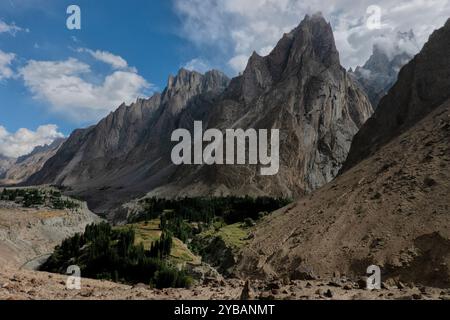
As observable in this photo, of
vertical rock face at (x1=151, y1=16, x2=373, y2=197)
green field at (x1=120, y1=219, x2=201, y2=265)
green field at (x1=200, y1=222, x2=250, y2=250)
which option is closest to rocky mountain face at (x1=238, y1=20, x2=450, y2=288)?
green field at (x1=200, y1=222, x2=250, y2=250)

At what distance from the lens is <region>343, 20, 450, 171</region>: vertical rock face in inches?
2275

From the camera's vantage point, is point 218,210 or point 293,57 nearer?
point 218,210

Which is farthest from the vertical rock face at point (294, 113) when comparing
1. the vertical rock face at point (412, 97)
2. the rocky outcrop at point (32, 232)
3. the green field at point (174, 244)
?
the vertical rock face at point (412, 97)

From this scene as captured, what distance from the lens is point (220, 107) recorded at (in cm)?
17462

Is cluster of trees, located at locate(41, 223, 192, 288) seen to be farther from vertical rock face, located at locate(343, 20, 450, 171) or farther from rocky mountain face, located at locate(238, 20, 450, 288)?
vertical rock face, located at locate(343, 20, 450, 171)

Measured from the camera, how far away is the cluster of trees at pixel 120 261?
34903 millimetres

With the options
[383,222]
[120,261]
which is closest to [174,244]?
[120,261]

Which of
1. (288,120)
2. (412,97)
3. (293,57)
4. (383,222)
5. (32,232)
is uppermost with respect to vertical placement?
(293,57)

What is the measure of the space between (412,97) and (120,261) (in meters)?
42.9

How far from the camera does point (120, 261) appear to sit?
139 ft

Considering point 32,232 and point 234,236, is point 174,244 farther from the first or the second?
point 32,232

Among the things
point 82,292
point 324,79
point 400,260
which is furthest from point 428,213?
point 324,79
